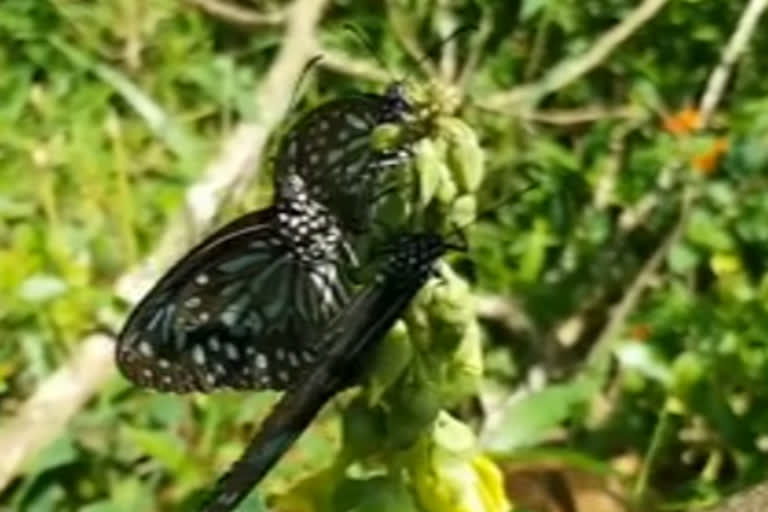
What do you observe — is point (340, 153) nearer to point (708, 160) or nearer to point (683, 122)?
point (708, 160)

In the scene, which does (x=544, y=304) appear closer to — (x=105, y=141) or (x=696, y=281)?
(x=696, y=281)

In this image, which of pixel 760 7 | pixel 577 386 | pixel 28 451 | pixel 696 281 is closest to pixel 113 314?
Result: pixel 28 451

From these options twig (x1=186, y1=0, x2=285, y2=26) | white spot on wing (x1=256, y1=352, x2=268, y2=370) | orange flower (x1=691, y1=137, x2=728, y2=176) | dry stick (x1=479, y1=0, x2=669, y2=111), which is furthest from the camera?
twig (x1=186, y1=0, x2=285, y2=26)

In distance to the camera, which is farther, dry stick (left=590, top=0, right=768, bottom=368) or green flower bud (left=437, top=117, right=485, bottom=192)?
dry stick (left=590, top=0, right=768, bottom=368)

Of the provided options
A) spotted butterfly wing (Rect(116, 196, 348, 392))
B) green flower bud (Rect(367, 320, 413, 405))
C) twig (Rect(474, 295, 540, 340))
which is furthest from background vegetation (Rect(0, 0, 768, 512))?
green flower bud (Rect(367, 320, 413, 405))

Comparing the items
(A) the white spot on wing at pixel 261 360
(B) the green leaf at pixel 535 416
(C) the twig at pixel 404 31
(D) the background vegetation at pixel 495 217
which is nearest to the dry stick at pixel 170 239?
(D) the background vegetation at pixel 495 217

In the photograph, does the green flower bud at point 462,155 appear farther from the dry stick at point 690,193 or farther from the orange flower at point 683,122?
the orange flower at point 683,122

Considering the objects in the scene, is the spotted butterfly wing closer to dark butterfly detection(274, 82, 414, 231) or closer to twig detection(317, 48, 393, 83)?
dark butterfly detection(274, 82, 414, 231)

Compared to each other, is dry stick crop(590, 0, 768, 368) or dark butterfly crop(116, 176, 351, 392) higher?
dark butterfly crop(116, 176, 351, 392)
